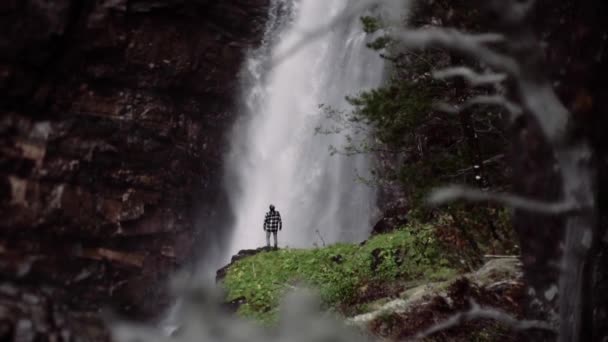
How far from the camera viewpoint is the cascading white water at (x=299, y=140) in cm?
1927

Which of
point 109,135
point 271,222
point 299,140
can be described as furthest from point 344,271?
point 299,140

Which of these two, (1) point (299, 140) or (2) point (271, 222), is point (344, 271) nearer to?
(2) point (271, 222)

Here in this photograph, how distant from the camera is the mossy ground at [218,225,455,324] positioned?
911cm

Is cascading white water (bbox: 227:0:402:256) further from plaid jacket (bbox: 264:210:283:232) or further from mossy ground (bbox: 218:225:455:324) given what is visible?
mossy ground (bbox: 218:225:455:324)

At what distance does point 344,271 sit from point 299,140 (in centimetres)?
1216

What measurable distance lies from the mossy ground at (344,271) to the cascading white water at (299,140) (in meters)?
6.76

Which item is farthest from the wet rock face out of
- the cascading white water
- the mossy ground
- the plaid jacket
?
the mossy ground

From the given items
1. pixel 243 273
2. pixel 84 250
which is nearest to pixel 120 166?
pixel 84 250

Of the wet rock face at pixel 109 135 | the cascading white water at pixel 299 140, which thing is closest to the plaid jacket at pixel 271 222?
the cascading white water at pixel 299 140

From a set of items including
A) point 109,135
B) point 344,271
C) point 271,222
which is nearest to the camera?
point 344,271

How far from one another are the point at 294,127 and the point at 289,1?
6.59 metres

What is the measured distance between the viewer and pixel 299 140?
2206 cm

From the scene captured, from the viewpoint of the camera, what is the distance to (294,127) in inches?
886

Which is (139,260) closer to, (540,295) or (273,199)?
(273,199)
